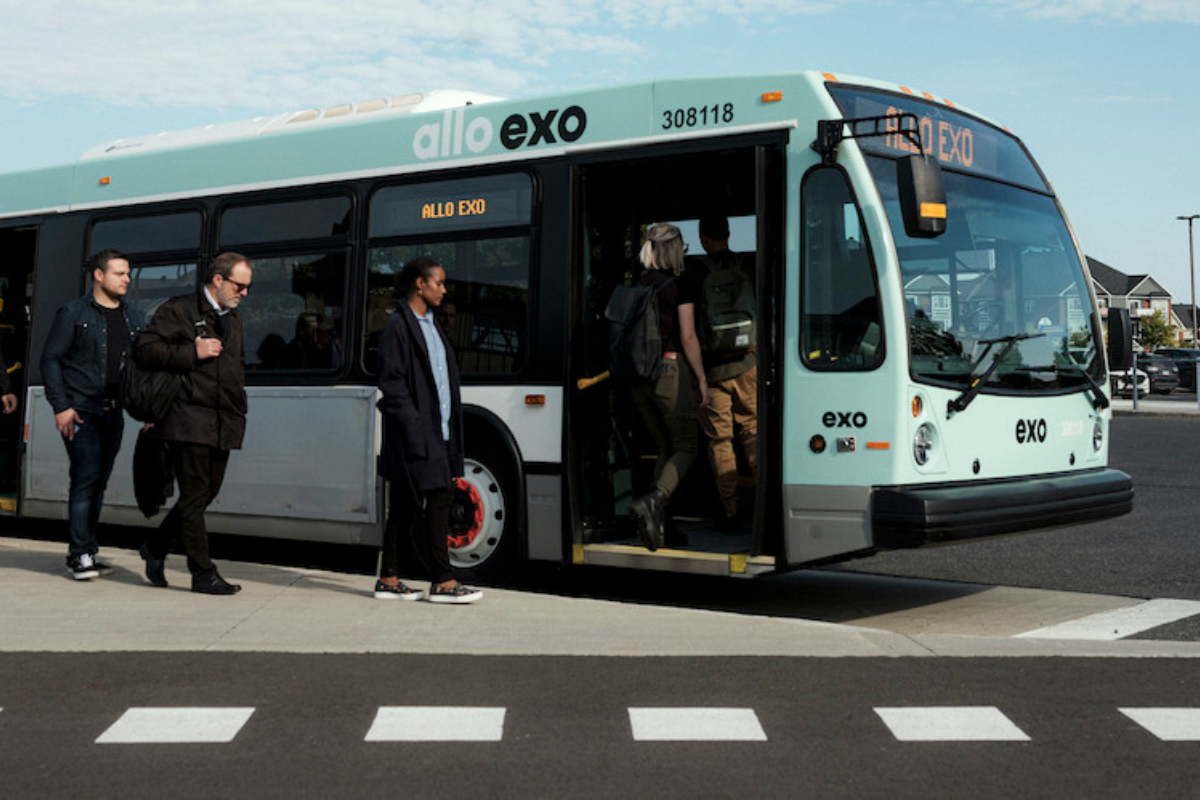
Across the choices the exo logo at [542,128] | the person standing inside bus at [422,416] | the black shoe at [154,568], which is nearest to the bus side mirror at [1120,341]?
the exo logo at [542,128]

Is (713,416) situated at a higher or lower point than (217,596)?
higher

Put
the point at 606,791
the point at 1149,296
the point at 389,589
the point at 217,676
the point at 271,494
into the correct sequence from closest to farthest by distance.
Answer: the point at 606,791 → the point at 217,676 → the point at 389,589 → the point at 271,494 → the point at 1149,296

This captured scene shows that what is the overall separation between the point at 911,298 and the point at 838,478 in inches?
37.9

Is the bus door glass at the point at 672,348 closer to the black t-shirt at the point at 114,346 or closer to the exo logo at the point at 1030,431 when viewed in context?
the exo logo at the point at 1030,431

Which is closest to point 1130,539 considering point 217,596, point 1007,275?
point 1007,275

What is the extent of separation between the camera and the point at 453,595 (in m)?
7.86

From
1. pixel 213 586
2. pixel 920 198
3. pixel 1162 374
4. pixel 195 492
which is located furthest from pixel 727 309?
pixel 1162 374

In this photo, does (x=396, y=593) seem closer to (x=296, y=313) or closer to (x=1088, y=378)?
(x=296, y=313)

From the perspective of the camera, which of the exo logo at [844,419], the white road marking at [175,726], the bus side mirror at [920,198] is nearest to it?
the white road marking at [175,726]

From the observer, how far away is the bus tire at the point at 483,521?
29.4 ft

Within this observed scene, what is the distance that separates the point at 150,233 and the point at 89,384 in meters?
2.40

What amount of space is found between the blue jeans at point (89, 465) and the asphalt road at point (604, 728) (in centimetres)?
235

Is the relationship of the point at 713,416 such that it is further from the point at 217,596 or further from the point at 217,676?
the point at 217,676

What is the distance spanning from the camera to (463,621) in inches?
290
